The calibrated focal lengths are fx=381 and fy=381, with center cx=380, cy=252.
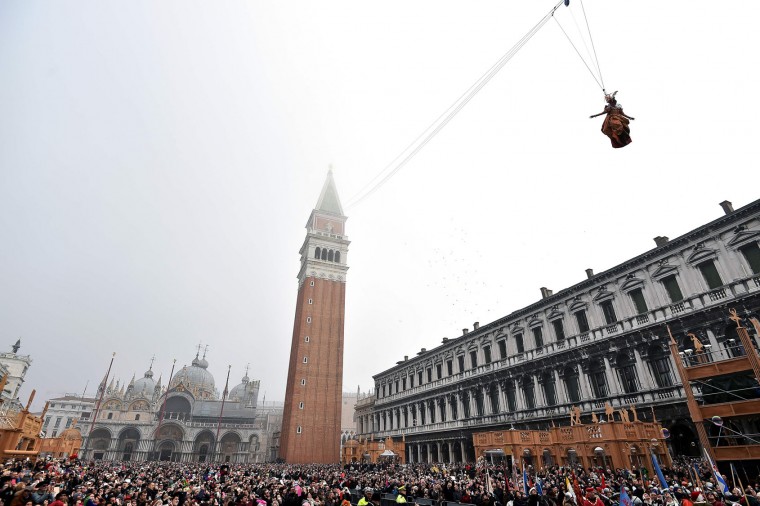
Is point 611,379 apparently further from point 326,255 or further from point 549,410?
point 326,255

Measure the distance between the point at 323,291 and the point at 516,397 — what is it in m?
35.4

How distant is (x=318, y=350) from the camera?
184 ft

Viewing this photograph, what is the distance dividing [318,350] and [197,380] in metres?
42.1

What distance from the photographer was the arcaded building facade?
1984cm

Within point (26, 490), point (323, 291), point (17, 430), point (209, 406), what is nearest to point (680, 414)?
point (26, 490)

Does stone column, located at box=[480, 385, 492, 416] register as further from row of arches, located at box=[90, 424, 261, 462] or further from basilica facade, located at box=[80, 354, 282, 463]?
row of arches, located at box=[90, 424, 261, 462]

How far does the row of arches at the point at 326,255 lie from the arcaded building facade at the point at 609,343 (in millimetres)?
28094

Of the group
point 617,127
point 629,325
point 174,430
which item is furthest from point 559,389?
point 174,430

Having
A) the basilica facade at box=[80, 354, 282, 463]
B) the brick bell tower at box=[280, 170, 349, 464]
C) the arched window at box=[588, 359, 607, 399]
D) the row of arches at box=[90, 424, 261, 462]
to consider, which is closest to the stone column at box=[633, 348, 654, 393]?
the arched window at box=[588, 359, 607, 399]

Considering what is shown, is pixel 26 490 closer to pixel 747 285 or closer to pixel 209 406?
pixel 747 285

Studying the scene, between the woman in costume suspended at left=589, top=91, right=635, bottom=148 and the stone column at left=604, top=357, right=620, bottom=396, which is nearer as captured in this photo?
the woman in costume suspended at left=589, top=91, right=635, bottom=148

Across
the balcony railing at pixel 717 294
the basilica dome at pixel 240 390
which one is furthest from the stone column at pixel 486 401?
the basilica dome at pixel 240 390

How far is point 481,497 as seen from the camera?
12914 mm

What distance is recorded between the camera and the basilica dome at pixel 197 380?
74.9 meters
